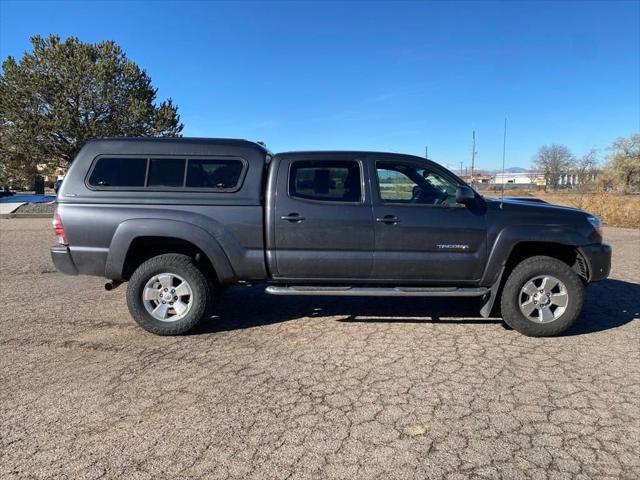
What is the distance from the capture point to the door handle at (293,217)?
466cm

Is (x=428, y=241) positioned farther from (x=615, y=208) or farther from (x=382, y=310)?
(x=615, y=208)

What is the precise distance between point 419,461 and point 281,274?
101 inches

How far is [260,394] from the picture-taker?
3.43 metres

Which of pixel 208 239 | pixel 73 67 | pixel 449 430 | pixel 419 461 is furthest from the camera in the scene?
pixel 73 67

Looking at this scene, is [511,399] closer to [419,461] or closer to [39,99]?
[419,461]

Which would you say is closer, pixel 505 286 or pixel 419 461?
pixel 419 461

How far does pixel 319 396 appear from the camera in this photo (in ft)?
11.1

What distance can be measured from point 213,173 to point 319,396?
2637 millimetres

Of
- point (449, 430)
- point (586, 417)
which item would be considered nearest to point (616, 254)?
point (586, 417)

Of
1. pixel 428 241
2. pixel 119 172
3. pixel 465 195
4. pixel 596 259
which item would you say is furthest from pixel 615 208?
pixel 119 172

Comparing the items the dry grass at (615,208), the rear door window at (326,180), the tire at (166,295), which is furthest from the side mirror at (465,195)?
the dry grass at (615,208)

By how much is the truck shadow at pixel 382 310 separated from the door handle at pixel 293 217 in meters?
1.32

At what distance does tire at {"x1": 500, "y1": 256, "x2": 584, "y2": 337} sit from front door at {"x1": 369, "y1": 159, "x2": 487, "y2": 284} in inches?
16.9

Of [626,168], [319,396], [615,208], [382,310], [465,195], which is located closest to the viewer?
[319,396]
